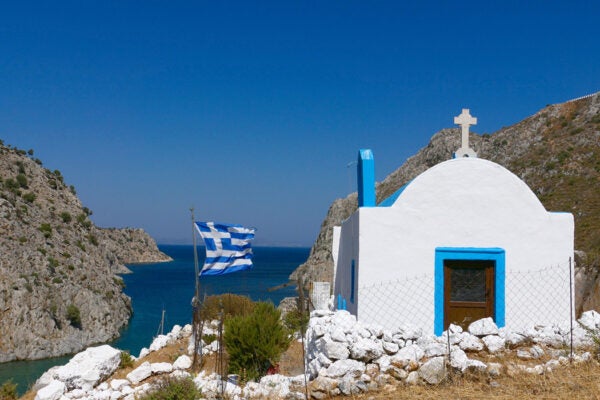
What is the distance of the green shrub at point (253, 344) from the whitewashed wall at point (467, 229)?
2472 millimetres

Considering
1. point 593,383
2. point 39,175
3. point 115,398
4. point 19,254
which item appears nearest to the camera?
point 593,383

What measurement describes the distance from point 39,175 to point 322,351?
184 ft

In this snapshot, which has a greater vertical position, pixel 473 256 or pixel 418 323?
pixel 473 256

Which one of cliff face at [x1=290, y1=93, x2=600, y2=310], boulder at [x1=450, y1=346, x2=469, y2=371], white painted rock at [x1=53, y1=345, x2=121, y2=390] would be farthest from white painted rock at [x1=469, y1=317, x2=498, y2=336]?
cliff face at [x1=290, y1=93, x2=600, y2=310]

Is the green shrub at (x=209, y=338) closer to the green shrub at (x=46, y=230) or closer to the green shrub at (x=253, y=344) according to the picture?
the green shrub at (x=253, y=344)

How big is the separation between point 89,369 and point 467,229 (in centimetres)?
835

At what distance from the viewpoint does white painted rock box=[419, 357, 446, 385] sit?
29.7 feet

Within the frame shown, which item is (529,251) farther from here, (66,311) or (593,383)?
(66,311)

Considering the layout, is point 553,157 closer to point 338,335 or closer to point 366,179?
point 366,179

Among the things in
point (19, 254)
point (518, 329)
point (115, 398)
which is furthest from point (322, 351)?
point (19, 254)

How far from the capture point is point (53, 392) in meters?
11.8

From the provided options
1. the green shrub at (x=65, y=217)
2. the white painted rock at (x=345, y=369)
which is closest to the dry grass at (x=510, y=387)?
the white painted rock at (x=345, y=369)

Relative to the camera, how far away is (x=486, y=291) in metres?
10.7

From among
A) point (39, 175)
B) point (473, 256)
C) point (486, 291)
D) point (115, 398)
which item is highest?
point (39, 175)
